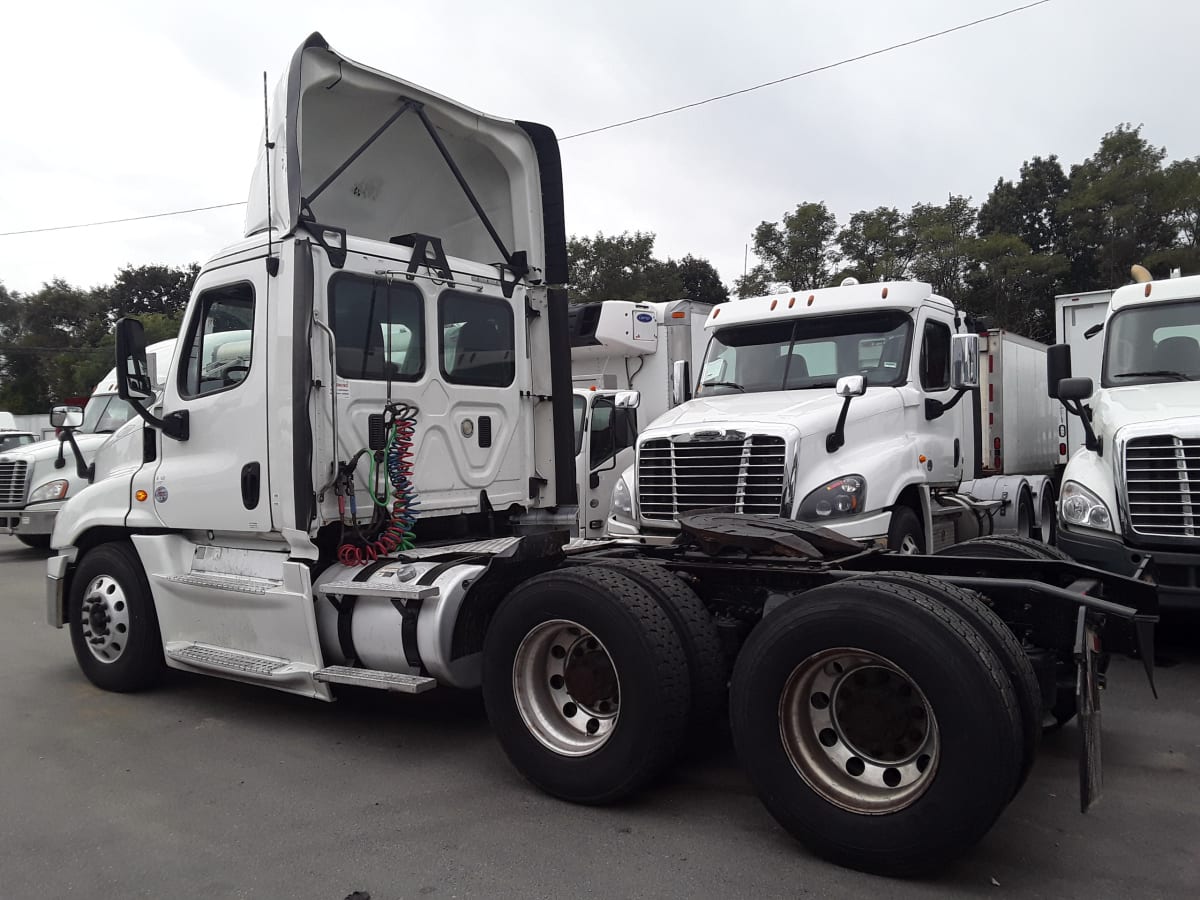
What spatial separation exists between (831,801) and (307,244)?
3.87 m

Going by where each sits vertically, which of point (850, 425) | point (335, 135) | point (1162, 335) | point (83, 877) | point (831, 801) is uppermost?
point (335, 135)

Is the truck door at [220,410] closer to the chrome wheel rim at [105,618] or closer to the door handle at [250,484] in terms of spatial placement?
the door handle at [250,484]

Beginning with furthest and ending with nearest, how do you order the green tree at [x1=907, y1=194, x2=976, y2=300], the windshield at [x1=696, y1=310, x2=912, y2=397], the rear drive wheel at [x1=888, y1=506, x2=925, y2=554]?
the green tree at [x1=907, y1=194, x2=976, y2=300]
the windshield at [x1=696, y1=310, x2=912, y2=397]
the rear drive wheel at [x1=888, y1=506, x2=925, y2=554]

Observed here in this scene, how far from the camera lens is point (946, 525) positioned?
8.15m

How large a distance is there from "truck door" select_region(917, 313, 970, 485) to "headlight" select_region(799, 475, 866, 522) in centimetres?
122

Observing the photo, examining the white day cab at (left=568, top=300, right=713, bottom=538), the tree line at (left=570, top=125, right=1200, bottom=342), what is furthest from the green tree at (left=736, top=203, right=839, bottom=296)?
the white day cab at (left=568, top=300, right=713, bottom=538)

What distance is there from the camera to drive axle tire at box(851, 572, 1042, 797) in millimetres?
3229

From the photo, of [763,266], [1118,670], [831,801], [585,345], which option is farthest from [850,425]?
[763,266]

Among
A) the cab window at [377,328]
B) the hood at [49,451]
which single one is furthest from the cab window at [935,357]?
the hood at [49,451]

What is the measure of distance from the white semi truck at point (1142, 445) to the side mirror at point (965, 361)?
58 cm

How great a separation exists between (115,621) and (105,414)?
9.53m

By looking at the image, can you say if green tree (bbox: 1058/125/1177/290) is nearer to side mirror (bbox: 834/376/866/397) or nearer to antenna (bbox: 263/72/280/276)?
side mirror (bbox: 834/376/866/397)

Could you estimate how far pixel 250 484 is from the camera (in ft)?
17.6

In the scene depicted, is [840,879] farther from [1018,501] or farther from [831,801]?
[1018,501]
